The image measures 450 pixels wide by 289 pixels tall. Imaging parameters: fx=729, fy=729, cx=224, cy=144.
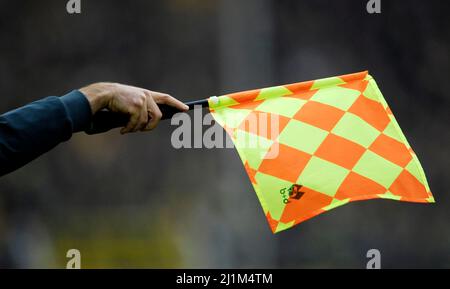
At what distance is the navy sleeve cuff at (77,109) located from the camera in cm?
144

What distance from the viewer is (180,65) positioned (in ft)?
12.7

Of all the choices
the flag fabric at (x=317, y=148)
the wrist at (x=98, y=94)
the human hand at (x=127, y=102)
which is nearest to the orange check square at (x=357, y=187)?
the flag fabric at (x=317, y=148)

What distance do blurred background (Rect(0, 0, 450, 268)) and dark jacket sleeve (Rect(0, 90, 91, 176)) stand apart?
2.41 metres

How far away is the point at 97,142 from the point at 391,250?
5.55 feet

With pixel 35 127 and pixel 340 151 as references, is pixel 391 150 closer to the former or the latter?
pixel 340 151

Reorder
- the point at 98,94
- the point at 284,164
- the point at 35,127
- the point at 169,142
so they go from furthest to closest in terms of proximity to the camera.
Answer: the point at 169,142 < the point at 284,164 < the point at 98,94 < the point at 35,127

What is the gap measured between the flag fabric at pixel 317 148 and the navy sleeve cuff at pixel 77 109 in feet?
1.53

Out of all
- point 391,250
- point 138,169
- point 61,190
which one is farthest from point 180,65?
point 391,250

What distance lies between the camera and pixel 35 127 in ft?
4.51

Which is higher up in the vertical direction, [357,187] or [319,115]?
[319,115]

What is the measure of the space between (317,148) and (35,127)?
0.78 m

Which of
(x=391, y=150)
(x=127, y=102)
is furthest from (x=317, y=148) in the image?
(x=127, y=102)

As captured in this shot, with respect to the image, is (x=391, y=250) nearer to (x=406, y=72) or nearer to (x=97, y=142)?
(x=406, y=72)

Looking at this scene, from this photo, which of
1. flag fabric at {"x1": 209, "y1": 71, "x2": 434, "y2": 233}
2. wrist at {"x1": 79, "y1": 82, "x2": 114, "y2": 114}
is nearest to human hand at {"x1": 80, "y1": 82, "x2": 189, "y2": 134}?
wrist at {"x1": 79, "y1": 82, "x2": 114, "y2": 114}
